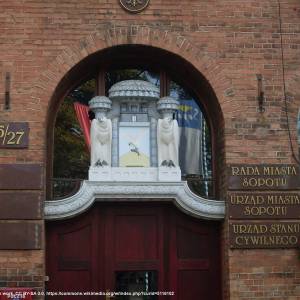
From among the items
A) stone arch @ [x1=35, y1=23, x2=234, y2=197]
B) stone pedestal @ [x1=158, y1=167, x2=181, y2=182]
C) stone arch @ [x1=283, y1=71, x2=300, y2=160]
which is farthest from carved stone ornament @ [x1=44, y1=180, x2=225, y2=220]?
stone arch @ [x1=283, y1=71, x2=300, y2=160]

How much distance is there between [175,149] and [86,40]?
6.74ft

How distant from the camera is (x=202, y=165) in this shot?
10.1 m

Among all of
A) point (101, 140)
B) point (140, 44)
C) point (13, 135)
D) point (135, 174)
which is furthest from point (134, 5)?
point (13, 135)

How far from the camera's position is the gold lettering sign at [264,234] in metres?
9.33

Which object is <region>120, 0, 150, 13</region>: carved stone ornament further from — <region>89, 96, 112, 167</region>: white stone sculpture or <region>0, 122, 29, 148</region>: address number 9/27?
<region>0, 122, 29, 148</region>: address number 9/27

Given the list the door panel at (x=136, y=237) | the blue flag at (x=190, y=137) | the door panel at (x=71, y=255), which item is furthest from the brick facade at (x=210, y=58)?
the door panel at (x=136, y=237)

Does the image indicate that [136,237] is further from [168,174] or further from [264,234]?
[264,234]

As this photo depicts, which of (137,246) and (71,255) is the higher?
(137,246)

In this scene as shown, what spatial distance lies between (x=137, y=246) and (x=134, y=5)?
3.56 m

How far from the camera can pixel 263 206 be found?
9477 millimetres

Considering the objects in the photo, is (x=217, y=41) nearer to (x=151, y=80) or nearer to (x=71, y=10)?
(x=151, y=80)

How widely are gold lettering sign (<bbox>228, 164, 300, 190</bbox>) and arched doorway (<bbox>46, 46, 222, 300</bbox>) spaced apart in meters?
0.42

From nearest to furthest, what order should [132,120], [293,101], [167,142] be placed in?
[167,142] < [293,101] < [132,120]

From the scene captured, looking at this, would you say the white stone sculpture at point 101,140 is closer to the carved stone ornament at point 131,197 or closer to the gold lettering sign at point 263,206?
the carved stone ornament at point 131,197
